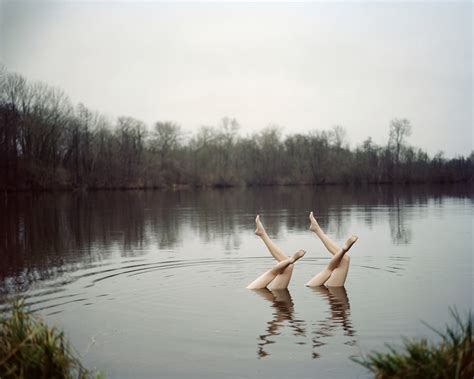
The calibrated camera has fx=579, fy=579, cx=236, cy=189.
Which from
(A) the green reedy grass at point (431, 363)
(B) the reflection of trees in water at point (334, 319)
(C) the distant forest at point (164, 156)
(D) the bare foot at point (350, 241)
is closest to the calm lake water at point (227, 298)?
(B) the reflection of trees in water at point (334, 319)

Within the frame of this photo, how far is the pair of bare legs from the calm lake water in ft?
0.83

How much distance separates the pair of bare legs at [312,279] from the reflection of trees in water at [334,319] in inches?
8.4

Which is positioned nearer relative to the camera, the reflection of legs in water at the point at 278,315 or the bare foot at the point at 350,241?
the reflection of legs in water at the point at 278,315

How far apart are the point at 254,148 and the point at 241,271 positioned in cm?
9575

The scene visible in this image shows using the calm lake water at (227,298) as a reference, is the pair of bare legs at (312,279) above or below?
above

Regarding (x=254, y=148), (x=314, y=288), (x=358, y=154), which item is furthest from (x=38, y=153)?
(x=314, y=288)

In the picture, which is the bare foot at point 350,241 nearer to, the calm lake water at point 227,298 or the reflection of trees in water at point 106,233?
the calm lake water at point 227,298

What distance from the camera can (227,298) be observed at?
11664 mm

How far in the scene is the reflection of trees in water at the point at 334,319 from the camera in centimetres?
853

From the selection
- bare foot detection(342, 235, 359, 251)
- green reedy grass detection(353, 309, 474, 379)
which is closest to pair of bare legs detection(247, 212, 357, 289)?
bare foot detection(342, 235, 359, 251)

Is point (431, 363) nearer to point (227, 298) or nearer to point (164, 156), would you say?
point (227, 298)

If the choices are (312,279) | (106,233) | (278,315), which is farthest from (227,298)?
(106,233)

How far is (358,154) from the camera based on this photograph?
343 ft

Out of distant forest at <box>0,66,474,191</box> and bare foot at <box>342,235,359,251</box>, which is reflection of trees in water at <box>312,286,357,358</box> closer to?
bare foot at <box>342,235,359,251</box>
